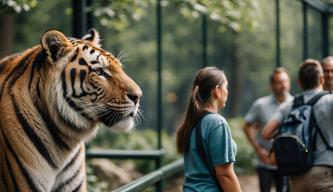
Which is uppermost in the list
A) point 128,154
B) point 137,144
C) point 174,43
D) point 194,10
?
point 174,43

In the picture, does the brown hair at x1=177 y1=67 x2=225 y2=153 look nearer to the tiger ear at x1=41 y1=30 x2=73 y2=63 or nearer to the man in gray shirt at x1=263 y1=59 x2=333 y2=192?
the tiger ear at x1=41 y1=30 x2=73 y2=63

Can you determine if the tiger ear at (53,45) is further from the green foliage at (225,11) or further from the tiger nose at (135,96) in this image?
the green foliage at (225,11)

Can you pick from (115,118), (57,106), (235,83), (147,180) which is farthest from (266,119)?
(235,83)

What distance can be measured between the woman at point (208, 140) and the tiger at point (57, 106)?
1.39ft

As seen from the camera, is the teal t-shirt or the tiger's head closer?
the tiger's head

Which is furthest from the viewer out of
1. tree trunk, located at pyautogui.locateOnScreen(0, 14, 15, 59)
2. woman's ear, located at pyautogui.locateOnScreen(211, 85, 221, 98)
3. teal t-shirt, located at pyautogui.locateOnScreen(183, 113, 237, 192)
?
tree trunk, located at pyautogui.locateOnScreen(0, 14, 15, 59)

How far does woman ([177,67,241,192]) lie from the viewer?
482 cm

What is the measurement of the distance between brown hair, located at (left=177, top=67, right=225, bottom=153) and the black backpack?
5.50ft

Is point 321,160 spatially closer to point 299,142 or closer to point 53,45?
point 299,142

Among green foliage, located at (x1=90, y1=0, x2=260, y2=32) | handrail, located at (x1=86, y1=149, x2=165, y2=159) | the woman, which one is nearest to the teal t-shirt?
the woman

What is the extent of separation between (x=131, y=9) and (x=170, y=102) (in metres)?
47.8

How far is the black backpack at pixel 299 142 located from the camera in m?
6.57

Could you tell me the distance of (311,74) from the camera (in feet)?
22.6

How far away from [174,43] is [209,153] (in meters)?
36.2
